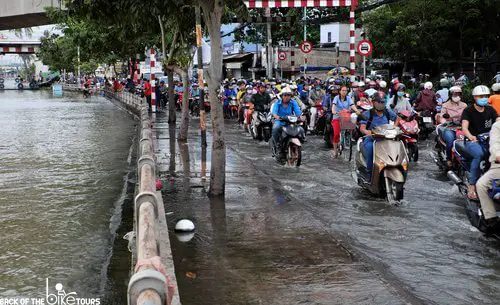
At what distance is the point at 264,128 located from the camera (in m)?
17.6

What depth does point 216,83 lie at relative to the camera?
30.3 ft

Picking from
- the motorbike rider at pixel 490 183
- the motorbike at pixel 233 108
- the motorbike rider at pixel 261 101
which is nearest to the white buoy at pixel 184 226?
the motorbike rider at pixel 490 183

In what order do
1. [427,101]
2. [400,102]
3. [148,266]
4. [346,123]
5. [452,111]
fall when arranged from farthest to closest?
[427,101], [400,102], [346,123], [452,111], [148,266]

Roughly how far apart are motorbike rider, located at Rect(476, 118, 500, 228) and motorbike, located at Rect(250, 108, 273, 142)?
10657 millimetres

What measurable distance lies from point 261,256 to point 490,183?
257cm

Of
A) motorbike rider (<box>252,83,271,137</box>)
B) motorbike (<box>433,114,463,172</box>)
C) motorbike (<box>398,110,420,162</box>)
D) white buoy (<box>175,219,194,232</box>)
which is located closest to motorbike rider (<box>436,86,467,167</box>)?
motorbike (<box>433,114,463,172</box>)

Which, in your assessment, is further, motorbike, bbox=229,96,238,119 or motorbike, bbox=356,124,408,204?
motorbike, bbox=229,96,238,119

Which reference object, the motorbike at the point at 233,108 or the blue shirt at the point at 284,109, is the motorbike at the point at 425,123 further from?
the motorbike at the point at 233,108

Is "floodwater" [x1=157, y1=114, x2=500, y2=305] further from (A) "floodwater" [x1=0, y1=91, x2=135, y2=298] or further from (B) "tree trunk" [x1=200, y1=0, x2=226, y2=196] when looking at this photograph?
(A) "floodwater" [x1=0, y1=91, x2=135, y2=298]

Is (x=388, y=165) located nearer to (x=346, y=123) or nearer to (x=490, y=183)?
(x=490, y=183)

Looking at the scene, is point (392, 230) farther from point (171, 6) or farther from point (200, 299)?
point (171, 6)

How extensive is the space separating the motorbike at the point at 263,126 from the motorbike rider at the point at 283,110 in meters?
4.22

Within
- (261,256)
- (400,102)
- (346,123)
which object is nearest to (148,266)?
(261,256)

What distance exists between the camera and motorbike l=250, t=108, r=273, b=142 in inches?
690
